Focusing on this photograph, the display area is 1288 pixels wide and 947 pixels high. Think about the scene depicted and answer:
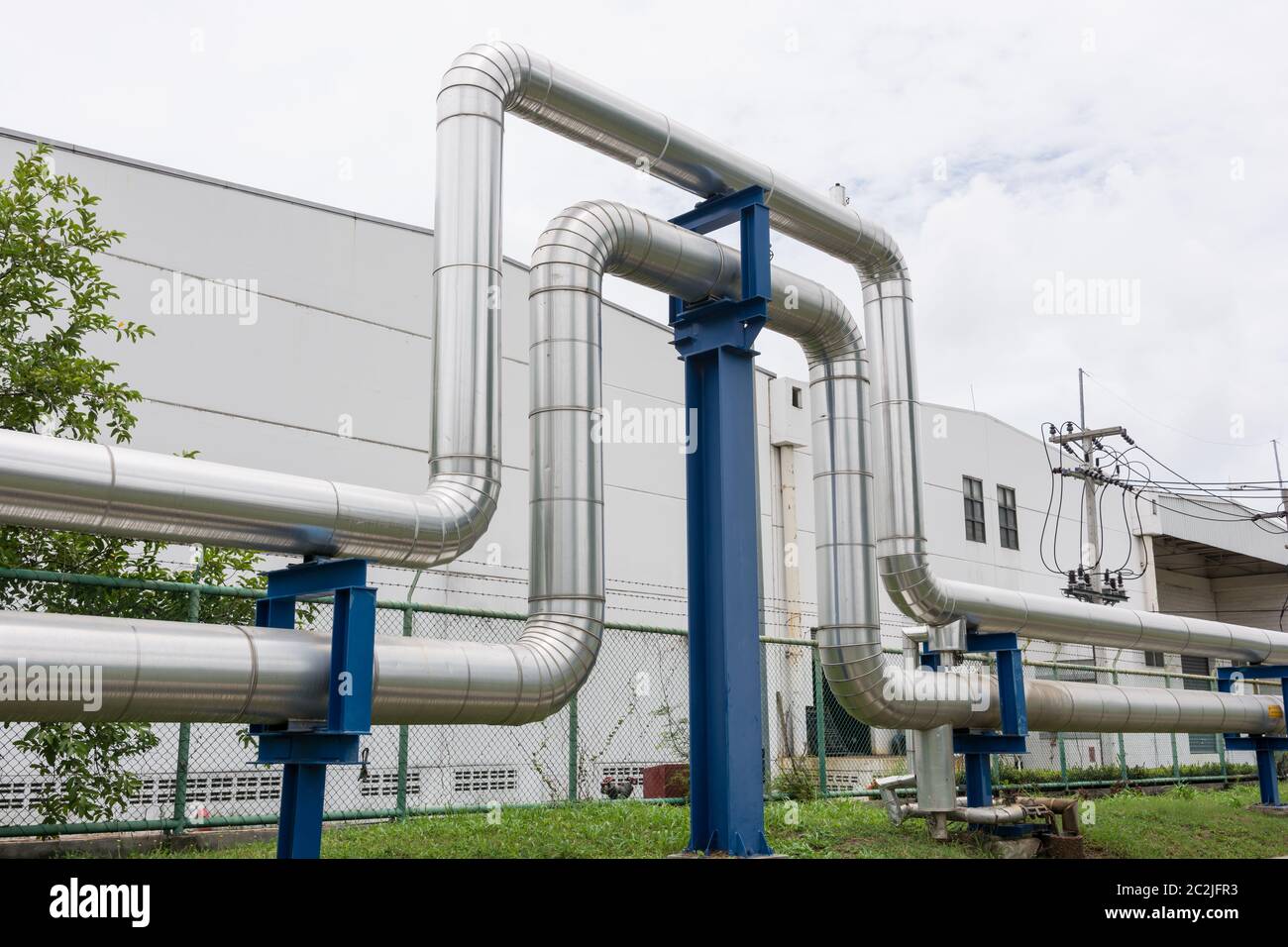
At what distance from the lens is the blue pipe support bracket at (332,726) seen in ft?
20.9

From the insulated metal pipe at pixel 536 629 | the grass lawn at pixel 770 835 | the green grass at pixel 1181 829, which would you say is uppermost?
the insulated metal pipe at pixel 536 629

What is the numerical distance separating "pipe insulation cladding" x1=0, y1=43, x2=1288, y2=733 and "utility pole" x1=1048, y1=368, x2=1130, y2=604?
16197 mm

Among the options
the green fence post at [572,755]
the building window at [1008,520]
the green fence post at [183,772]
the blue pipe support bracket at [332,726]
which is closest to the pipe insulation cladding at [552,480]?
the blue pipe support bracket at [332,726]

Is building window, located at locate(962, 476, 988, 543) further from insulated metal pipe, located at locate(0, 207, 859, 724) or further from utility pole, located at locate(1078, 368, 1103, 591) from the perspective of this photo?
insulated metal pipe, located at locate(0, 207, 859, 724)

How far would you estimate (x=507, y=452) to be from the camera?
55.2 ft

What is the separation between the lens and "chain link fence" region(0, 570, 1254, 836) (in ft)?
29.0

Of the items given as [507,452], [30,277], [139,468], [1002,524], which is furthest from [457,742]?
[1002,524]

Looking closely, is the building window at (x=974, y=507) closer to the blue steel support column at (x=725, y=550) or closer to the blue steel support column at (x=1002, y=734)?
the blue steel support column at (x=1002, y=734)

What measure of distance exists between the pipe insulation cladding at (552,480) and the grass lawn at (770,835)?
1156 millimetres

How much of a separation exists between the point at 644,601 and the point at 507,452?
145 inches

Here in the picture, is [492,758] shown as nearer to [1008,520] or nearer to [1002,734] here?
[1002,734]

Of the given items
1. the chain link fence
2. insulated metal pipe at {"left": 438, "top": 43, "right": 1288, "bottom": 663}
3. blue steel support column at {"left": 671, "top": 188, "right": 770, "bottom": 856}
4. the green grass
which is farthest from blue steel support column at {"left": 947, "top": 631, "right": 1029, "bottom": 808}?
blue steel support column at {"left": 671, "top": 188, "right": 770, "bottom": 856}

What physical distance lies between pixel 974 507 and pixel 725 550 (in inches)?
801
